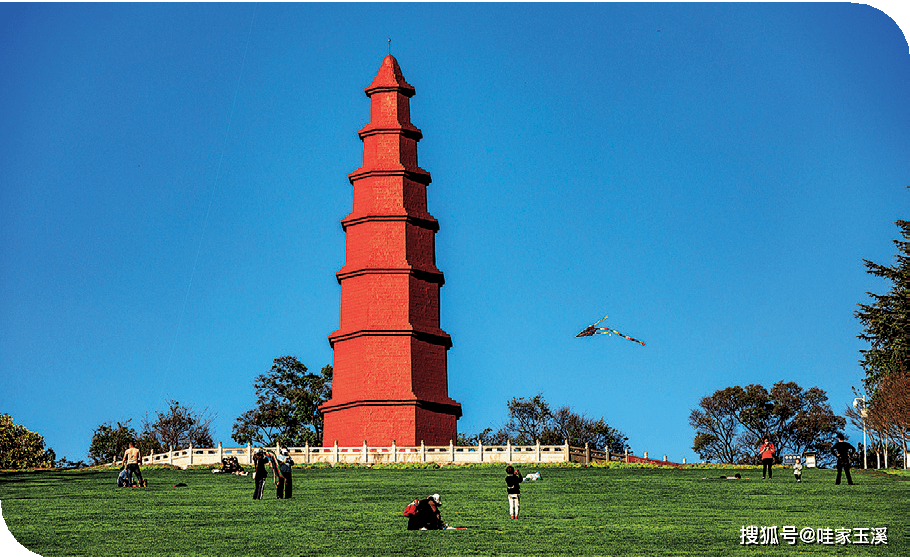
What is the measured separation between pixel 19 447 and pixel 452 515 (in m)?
48.9

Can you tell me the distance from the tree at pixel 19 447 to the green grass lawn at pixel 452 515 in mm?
27723

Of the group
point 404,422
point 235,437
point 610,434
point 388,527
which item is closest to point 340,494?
point 388,527

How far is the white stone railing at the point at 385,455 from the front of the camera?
4653 cm

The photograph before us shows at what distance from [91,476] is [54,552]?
2116cm

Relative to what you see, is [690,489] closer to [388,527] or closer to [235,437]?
[388,527]

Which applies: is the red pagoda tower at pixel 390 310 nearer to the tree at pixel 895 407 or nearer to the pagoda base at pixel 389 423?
the pagoda base at pixel 389 423

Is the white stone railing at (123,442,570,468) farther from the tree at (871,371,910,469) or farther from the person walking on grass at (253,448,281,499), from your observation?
the person walking on grass at (253,448,281,499)

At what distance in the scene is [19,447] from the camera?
65688 mm

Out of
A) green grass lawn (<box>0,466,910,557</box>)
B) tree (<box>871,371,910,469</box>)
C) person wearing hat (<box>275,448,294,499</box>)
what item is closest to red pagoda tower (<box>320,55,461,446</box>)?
green grass lawn (<box>0,466,910,557</box>)

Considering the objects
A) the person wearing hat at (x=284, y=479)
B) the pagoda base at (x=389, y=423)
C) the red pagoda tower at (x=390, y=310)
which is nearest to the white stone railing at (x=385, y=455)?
the pagoda base at (x=389, y=423)

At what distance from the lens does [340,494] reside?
3056 centimetres

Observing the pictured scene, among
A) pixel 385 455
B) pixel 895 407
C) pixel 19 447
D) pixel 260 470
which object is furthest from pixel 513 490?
pixel 19 447

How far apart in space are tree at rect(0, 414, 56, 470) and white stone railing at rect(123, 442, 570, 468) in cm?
1796

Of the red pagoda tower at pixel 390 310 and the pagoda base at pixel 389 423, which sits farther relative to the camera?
the red pagoda tower at pixel 390 310
